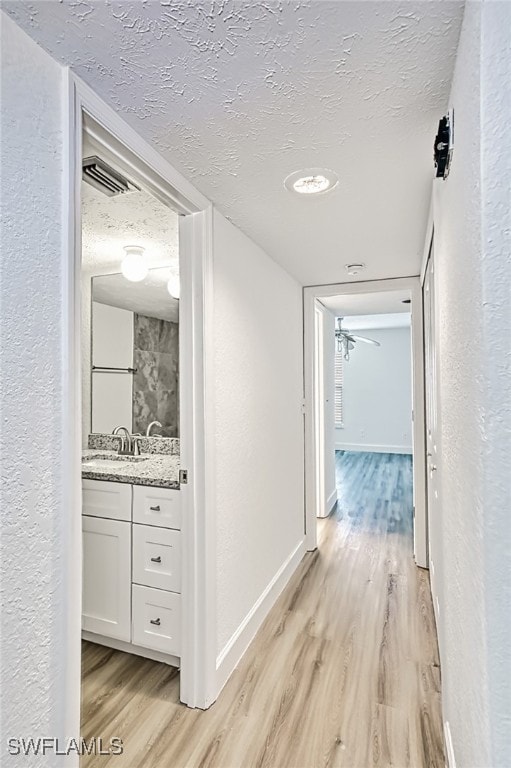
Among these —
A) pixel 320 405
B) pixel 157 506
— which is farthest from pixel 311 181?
pixel 320 405

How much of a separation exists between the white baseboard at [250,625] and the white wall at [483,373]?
1100mm

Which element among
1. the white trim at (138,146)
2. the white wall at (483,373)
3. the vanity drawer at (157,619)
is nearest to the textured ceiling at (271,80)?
the white trim at (138,146)

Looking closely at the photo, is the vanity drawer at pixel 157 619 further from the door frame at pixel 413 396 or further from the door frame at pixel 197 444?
the door frame at pixel 413 396

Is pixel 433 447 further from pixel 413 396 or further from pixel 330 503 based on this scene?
pixel 330 503

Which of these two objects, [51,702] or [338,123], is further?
[338,123]

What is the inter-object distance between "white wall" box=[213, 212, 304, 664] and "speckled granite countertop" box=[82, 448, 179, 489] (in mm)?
314

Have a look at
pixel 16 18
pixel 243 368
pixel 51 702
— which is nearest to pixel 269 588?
pixel 243 368

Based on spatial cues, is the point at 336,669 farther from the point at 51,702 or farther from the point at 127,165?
the point at 127,165

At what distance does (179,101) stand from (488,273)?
96 cm

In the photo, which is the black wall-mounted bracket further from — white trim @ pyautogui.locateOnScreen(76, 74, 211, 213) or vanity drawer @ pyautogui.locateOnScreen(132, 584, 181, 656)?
vanity drawer @ pyautogui.locateOnScreen(132, 584, 181, 656)

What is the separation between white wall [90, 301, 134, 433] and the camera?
2836mm

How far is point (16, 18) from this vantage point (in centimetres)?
90

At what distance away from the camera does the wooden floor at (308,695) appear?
4.96 feet

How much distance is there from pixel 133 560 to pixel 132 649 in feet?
1.54
